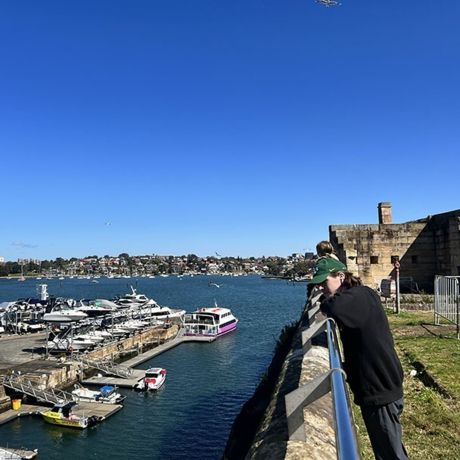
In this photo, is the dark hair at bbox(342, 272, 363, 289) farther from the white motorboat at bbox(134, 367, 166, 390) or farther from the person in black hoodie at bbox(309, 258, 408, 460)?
the white motorboat at bbox(134, 367, 166, 390)

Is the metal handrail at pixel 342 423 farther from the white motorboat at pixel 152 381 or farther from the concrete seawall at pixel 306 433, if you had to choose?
the white motorboat at pixel 152 381

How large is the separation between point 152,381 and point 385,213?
2176 cm

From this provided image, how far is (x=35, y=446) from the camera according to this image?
80.9ft

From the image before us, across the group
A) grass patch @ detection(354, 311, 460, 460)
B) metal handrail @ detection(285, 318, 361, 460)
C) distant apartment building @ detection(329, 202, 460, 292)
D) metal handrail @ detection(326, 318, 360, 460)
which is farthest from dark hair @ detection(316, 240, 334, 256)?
distant apartment building @ detection(329, 202, 460, 292)

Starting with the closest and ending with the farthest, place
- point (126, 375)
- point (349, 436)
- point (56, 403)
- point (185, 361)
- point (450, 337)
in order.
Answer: point (349, 436) < point (450, 337) < point (56, 403) < point (126, 375) < point (185, 361)

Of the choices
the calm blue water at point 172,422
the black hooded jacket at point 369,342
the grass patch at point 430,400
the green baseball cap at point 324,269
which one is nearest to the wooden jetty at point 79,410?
the calm blue water at point 172,422

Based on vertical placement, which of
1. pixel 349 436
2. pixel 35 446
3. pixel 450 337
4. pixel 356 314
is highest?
pixel 356 314

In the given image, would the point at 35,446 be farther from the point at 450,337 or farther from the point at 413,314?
the point at 450,337

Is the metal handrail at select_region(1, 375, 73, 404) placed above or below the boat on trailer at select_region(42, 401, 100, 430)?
above

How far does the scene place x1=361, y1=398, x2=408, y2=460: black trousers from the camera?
3.44 metres

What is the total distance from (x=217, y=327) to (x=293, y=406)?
177 ft

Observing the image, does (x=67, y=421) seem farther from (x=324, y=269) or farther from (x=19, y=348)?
(x=324, y=269)

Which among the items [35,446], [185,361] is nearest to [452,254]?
[35,446]

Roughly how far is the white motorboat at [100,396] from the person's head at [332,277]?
29626 mm
